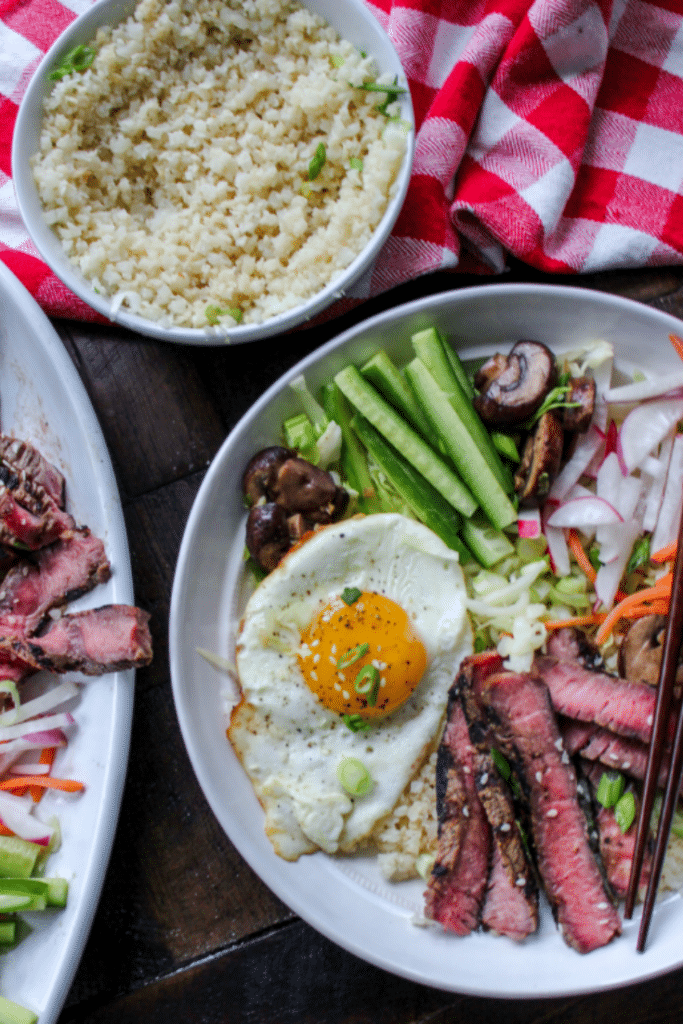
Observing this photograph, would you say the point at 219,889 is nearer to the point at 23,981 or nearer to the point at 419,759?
the point at 23,981

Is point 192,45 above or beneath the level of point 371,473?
above

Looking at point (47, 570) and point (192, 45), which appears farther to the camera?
point (47, 570)

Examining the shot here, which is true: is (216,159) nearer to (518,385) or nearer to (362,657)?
(518,385)

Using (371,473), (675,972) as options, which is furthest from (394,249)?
(675,972)

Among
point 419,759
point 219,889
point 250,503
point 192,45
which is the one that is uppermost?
point 192,45

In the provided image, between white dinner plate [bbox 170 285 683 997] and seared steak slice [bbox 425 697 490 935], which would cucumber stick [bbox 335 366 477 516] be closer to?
white dinner plate [bbox 170 285 683 997]

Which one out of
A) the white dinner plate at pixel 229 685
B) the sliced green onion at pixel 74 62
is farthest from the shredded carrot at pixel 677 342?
the sliced green onion at pixel 74 62

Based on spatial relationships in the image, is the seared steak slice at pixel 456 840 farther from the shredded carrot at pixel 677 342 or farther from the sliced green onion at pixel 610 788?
the shredded carrot at pixel 677 342
